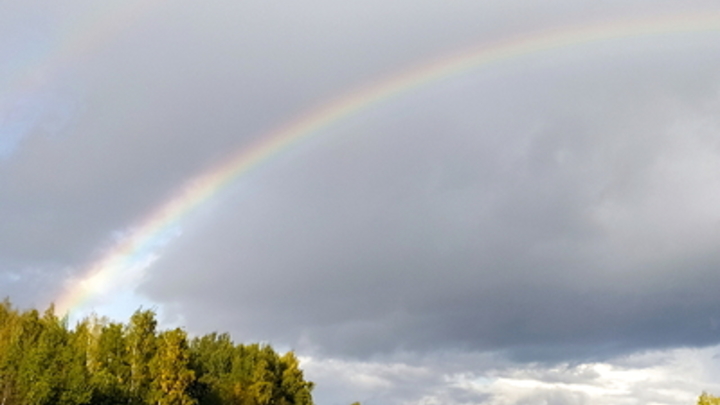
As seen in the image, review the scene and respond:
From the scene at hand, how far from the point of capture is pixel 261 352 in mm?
→ 123312

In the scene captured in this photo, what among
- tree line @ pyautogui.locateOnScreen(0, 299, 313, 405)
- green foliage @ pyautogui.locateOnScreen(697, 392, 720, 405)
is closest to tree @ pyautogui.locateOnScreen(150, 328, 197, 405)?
tree line @ pyautogui.locateOnScreen(0, 299, 313, 405)

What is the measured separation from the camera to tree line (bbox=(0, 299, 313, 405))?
6406 cm

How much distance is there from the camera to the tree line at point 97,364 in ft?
210

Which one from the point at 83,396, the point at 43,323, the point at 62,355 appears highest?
the point at 43,323

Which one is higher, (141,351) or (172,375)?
(141,351)

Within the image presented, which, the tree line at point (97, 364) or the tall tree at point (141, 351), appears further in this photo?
the tall tree at point (141, 351)

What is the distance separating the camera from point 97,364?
77.0 metres

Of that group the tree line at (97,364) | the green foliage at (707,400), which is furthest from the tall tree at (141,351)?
the green foliage at (707,400)

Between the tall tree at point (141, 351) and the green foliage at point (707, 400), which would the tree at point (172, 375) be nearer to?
the tall tree at point (141, 351)

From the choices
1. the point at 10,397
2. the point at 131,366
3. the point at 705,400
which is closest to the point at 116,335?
the point at 131,366

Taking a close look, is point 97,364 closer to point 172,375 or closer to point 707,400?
point 172,375

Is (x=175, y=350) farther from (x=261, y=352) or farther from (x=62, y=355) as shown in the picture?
(x=261, y=352)

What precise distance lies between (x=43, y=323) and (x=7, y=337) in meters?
4.29

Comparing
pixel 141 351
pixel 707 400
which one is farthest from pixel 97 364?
pixel 707 400
